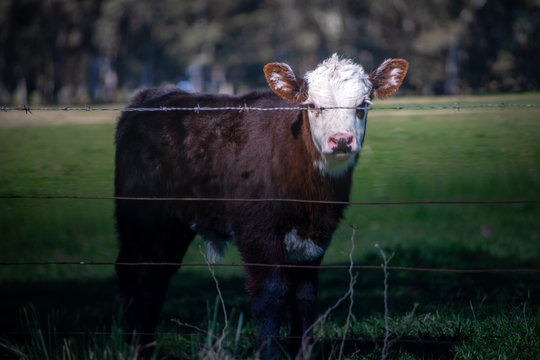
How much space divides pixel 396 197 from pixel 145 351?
27.5ft

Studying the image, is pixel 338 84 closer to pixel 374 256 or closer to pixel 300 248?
pixel 300 248

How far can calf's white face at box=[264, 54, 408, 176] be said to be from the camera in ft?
12.6

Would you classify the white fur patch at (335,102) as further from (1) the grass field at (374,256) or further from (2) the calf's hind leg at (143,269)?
(2) the calf's hind leg at (143,269)

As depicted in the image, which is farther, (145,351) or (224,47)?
(224,47)

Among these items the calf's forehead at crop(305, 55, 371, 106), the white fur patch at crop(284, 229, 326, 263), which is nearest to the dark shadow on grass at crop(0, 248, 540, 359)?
the white fur patch at crop(284, 229, 326, 263)

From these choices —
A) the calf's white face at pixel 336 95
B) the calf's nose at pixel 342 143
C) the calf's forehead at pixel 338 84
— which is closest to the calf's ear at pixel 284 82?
the calf's white face at pixel 336 95

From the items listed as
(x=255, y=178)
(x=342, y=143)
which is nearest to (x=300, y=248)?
(x=255, y=178)

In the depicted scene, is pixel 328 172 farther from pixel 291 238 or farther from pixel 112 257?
Answer: pixel 112 257

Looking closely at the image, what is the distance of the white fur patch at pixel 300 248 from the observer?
4.07 metres

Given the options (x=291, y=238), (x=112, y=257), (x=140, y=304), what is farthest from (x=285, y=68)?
(x=112, y=257)

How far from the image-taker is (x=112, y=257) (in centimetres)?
902

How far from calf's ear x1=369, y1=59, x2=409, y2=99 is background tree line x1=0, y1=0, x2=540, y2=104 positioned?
25926 mm

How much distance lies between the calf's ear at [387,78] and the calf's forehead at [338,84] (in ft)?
0.35

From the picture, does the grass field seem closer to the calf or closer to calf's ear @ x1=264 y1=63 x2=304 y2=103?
the calf
